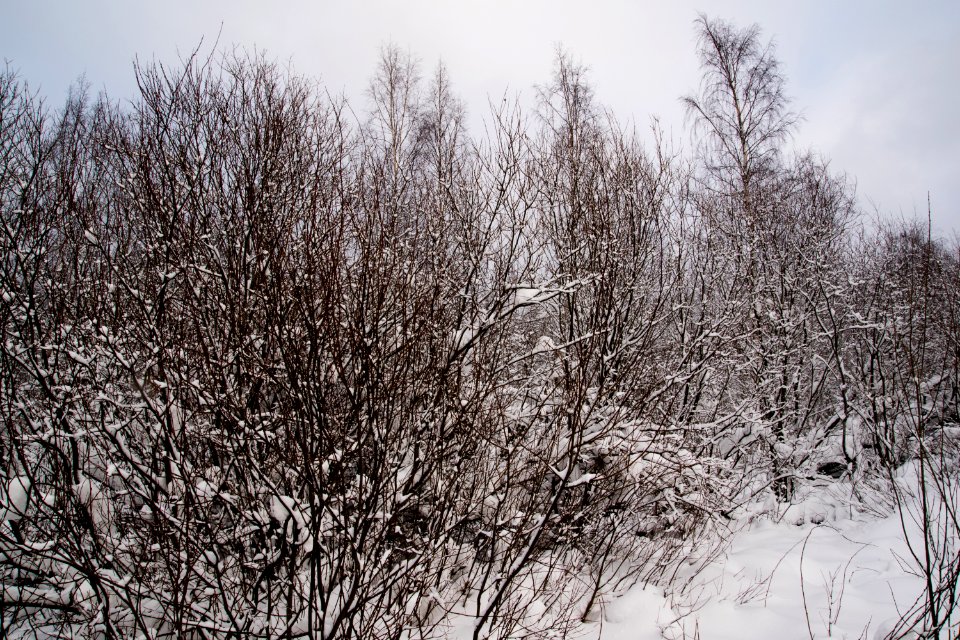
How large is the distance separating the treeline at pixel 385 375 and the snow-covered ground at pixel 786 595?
0.32m

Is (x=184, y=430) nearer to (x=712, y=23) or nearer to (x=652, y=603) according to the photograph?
(x=652, y=603)

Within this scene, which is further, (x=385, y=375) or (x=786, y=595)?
(x=786, y=595)

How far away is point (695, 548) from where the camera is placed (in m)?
5.18

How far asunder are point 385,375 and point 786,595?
445cm

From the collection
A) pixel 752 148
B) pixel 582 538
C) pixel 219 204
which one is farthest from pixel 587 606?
pixel 752 148

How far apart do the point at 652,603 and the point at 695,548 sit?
113 centimetres

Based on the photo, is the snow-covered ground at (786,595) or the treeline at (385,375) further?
the snow-covered ground at (786,595)

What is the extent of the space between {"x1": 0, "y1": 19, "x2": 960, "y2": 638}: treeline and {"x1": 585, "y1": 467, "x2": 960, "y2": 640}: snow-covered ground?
1.04 feet

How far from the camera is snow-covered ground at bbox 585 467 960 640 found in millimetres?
3670

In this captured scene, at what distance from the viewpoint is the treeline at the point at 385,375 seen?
286 centimetres

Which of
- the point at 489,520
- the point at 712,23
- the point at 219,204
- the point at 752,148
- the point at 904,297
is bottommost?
the point at 489,520

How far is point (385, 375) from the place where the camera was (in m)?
3.11

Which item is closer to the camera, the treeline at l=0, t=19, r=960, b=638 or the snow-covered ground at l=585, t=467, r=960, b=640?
the treeline at l=0, t=19, r=960, b=638

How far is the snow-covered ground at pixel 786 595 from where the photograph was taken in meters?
3.67
